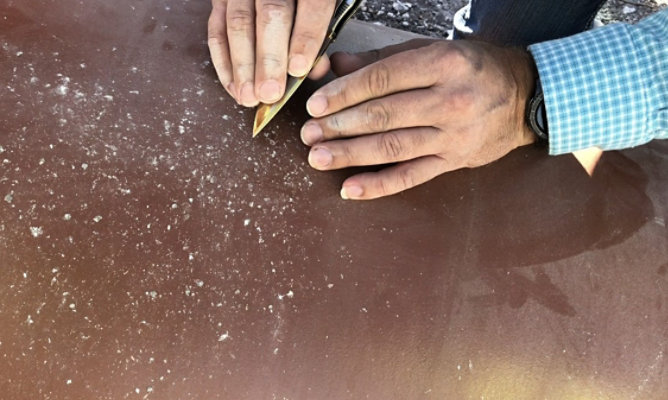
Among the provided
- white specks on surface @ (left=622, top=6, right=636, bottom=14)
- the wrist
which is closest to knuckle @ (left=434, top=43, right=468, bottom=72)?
the wrist

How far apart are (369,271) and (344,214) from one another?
0.09 m

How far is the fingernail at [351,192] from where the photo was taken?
2.93ft

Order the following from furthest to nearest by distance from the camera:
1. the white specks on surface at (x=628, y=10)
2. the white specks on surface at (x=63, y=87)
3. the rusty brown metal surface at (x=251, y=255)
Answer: the white specks on surface at (x=628, y=10) < the white specks on surface at (x=63, y=87) < the rusty brown metal surface at (x=251, y=255)

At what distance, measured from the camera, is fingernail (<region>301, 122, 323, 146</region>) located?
0.92 m

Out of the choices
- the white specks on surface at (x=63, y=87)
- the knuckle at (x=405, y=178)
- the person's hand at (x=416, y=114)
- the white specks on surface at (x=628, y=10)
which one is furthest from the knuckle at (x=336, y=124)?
the white specks on surface at (x=628, y=10)

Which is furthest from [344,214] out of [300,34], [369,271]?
[300,34]

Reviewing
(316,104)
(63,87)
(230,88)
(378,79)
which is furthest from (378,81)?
(63,87)

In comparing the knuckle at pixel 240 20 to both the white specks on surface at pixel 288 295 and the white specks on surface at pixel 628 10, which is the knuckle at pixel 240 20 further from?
the white specks on surface at pixel 628 10

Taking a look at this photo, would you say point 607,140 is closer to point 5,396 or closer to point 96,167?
point 96,167

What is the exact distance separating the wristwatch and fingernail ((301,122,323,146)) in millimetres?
373

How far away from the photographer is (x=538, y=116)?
1053 mm

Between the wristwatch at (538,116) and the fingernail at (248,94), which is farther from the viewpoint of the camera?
the wristwatch at (538,116)

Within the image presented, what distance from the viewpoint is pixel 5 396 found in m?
0.73

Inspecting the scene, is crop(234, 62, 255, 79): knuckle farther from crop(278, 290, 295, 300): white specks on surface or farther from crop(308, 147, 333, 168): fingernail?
crop(278, 290, 295, 300): white specks on surface
